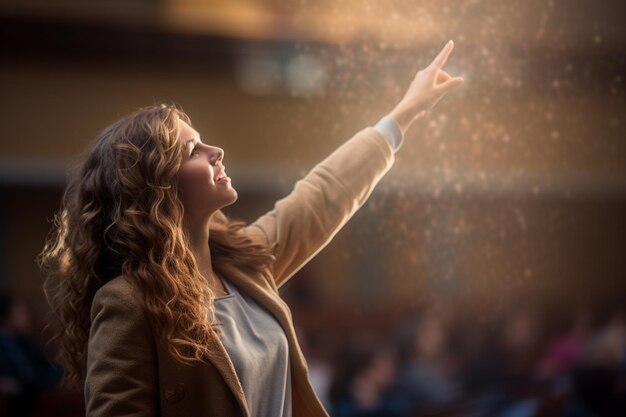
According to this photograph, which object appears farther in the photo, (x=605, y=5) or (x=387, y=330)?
(x=387, y=330)

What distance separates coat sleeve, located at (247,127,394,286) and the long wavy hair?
159 millimetres

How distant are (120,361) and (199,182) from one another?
0.74 ft

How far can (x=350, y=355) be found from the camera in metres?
2.43

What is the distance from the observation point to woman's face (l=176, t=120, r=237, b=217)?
3.27 feet

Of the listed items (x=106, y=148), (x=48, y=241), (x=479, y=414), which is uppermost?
(x=106, y=148)

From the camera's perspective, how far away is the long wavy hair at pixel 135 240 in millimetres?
924

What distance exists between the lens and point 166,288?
924 mm

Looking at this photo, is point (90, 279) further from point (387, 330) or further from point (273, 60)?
point (387, 330)

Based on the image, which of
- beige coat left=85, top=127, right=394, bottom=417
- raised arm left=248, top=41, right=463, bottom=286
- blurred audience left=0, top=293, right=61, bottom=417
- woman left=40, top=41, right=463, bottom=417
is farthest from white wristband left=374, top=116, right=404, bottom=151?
blurred audience left=0, top=293, right=61, bottom=417

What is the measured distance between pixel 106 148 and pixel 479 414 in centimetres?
160

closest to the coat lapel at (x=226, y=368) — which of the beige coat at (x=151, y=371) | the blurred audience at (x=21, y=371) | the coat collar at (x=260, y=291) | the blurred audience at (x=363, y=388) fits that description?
the beige coat at (x=151, y=371)

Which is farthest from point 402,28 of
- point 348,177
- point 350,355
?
point 350,355

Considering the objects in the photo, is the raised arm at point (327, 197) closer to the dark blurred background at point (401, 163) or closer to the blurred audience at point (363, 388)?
the dark blurred background at point (401, 163)

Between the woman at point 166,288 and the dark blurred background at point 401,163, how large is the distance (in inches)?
30.2
